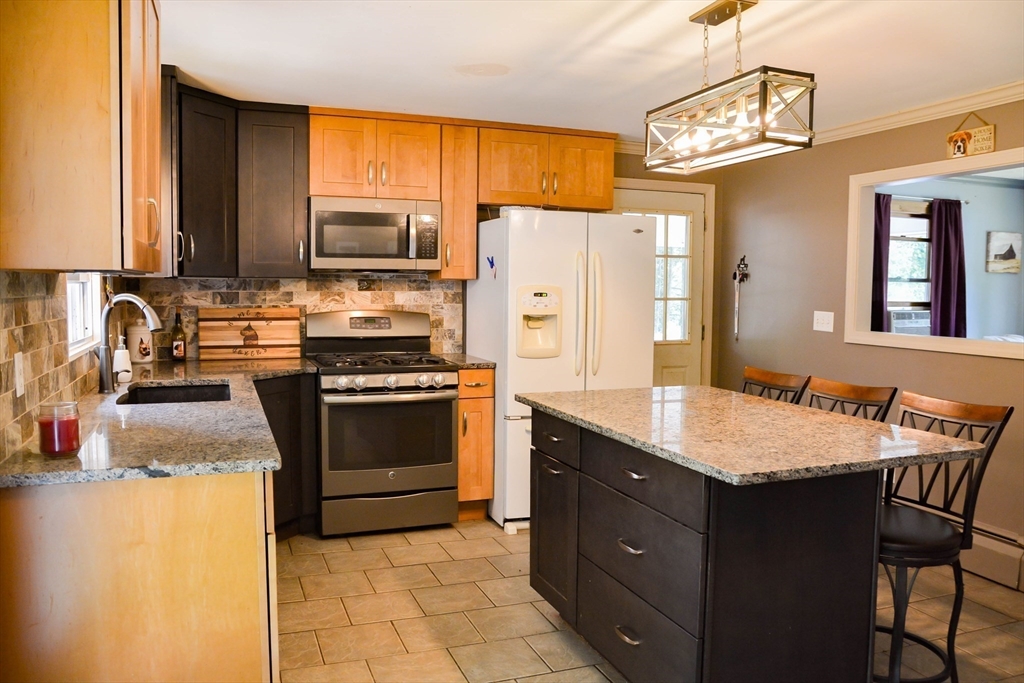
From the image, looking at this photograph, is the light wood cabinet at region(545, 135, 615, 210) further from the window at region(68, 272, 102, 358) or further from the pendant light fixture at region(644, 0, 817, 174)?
the window at region(68, 272, 102, 358)

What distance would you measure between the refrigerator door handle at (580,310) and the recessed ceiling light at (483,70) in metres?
1.13

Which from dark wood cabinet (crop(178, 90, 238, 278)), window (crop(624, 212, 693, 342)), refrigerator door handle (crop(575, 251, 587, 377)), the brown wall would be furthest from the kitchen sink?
the brown wall

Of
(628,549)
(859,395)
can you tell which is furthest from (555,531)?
(859,395)

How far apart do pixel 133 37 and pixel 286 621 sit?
2.19m

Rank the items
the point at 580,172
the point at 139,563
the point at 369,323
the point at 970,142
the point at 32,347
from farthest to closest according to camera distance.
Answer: the point at 580,172
the point at 369,323
the point at 970,142
the point at 32,347
the point at 139,563

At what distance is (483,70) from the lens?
Result: 335 cm

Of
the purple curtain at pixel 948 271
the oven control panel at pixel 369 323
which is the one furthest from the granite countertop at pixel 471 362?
the purple curtain at pixel 948 271

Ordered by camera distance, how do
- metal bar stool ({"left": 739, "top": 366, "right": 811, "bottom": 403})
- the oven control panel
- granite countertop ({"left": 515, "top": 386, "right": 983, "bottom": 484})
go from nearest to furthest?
granite countertop ({"left": 515, "top": 386, "right": 983, "bottom": 484}) → metal bar stool ({"left": 739, "top": 366, "right": 811, "bottom": 403}) → the oven control panel

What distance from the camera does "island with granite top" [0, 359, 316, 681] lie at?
1.71m

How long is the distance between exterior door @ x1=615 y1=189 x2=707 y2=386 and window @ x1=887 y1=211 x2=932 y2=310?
1424 millimetres

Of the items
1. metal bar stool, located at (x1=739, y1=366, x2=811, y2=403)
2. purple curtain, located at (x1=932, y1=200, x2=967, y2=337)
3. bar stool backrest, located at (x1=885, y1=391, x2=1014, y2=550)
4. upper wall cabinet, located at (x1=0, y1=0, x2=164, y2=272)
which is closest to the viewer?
upper wall cabinet, located at (x1=0, y1=0, x2=164, y2=272)

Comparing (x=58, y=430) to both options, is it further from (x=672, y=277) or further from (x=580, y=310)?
(x=672, y=277)

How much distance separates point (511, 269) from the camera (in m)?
4.01

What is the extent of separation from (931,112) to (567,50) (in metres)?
2.07
